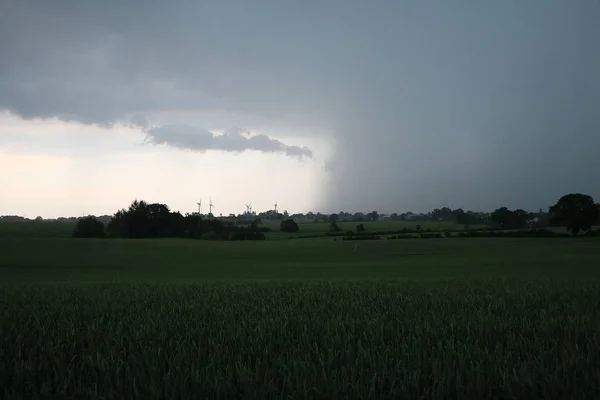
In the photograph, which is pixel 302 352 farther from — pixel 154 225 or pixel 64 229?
pixel 64 229

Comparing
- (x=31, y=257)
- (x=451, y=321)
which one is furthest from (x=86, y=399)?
(x=31, y=257)

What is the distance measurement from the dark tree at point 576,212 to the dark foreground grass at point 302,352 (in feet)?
204

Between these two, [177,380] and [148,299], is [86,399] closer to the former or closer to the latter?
[177,380]

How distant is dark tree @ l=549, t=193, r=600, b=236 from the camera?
5919 centimetres

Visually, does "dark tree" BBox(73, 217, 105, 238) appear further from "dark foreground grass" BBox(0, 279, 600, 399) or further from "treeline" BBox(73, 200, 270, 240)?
"dark foreground grass" BBox(0, 279, 600, 399)

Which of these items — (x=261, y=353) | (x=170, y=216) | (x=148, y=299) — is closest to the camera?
(x=261, y=353)

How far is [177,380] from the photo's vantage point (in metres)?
3.31

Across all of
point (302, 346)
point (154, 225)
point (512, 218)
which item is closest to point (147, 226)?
point (154, 225)

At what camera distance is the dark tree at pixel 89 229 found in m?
71.2

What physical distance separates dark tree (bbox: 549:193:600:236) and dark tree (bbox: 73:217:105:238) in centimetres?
7308

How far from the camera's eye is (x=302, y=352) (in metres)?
4.23

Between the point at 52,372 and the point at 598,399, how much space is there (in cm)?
453

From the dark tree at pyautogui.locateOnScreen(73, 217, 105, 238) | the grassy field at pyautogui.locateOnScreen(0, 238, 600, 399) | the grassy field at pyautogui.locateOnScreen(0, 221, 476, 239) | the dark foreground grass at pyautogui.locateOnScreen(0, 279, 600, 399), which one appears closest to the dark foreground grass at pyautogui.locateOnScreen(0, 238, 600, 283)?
the grassy field at pyautogui.locateOnScreen(0, 238, 600, 399)

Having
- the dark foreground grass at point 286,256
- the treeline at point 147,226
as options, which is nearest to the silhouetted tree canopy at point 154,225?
the treeline at point 147,226
